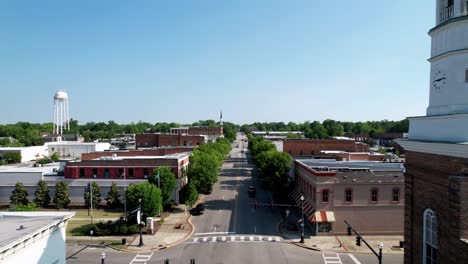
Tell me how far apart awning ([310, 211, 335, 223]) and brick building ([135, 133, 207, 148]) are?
81.6 m

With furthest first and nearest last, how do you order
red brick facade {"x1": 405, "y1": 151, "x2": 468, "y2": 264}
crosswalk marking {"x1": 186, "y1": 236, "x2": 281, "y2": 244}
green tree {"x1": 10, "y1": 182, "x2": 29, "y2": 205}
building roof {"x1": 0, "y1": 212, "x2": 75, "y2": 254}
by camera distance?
green tree {"x1": 10, "y1": 182, "x2": 29, "y2": 205}, crosswalk marking {"x1": 186, "y1": 236, "x2": 281, "y2": 244}, building roof {"x1": 0, "y1": 212, "x2": 75, "y2": 254}, red brick facade {"x1": 405, "y1": 151, "x2": 468, "y2": 264}

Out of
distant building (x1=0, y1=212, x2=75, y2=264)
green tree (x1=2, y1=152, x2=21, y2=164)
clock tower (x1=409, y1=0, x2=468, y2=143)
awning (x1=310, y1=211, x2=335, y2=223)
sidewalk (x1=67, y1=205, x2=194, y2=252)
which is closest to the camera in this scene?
clock tower (x1=409, y1=0, x2=468, y2=143)

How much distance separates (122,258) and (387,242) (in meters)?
28.4

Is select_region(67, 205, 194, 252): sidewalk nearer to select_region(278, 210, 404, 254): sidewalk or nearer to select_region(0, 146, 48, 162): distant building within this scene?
select_region(278, 210, 404, 254): sidewalk

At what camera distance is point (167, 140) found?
133 m

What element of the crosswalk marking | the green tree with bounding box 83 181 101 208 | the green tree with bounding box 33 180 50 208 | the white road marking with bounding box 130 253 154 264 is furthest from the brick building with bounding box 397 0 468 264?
the green tree with bounding box 33 180 50 208

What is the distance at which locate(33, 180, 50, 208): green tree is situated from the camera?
55562 mm

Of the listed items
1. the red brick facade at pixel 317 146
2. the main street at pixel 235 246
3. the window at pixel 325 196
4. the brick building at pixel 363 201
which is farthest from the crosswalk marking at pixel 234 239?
the red brick facade at pixel 317 146

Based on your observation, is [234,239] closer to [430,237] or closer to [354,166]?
[354,166]

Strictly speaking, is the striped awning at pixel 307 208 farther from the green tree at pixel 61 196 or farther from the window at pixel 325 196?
the green tree at pixel 61 196

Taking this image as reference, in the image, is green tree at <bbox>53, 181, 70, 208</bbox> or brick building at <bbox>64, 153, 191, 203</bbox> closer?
green tree at <bbox>53, 181, 70, 208</bbox>

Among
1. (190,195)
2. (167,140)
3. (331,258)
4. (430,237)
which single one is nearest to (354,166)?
(331,258)

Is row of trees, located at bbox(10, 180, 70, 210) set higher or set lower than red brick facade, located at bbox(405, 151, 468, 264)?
lower

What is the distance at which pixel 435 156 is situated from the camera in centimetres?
1495
